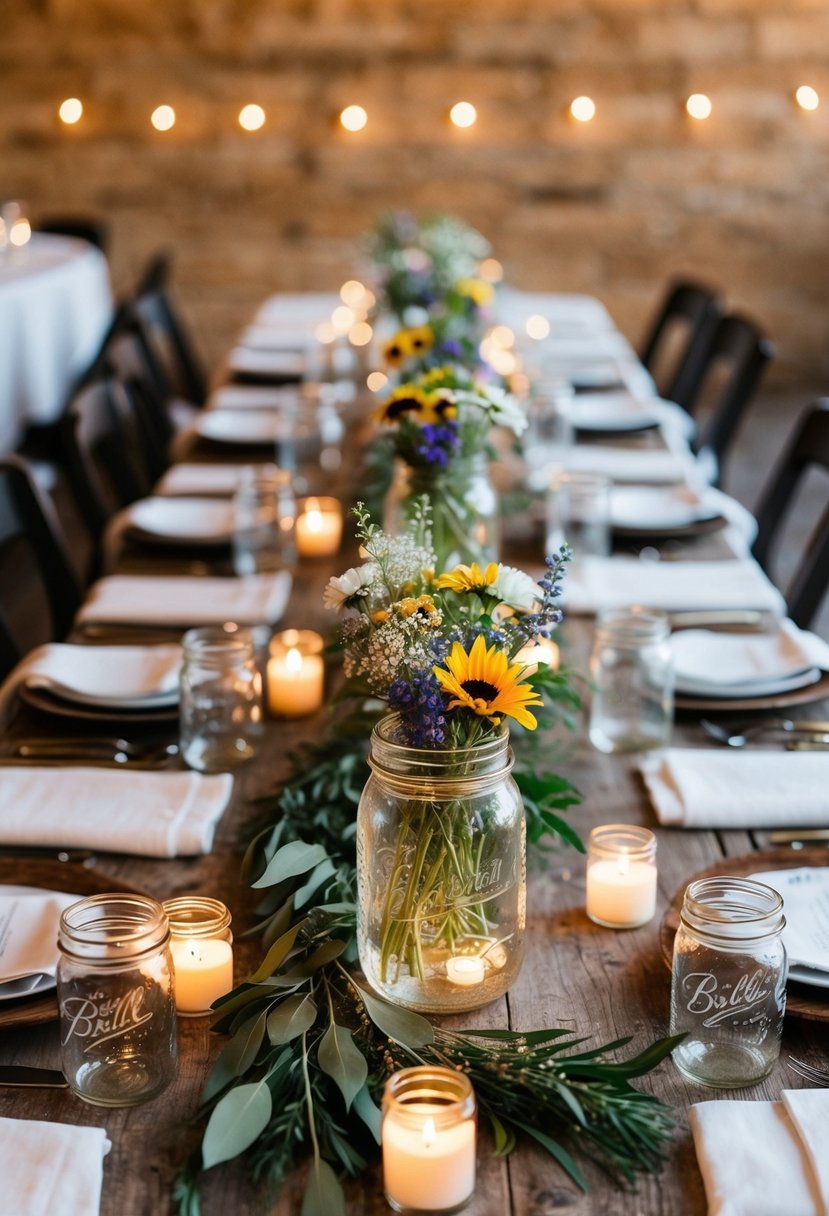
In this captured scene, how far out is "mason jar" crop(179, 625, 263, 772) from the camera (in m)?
1.75

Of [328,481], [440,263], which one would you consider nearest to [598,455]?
[328,481]

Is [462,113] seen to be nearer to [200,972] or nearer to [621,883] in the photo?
[621,883]

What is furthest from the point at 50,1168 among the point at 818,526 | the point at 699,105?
the point at 699,105

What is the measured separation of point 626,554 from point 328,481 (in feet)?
2.28

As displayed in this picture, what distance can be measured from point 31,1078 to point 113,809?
1.55 ft

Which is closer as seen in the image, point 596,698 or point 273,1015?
point 273,1015

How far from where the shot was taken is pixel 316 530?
8.56 ft

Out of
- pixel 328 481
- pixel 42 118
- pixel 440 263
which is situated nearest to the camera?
pixel 328 481

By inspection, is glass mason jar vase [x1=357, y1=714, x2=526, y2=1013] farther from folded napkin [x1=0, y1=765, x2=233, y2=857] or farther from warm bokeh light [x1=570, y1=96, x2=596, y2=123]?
warm bokeh light [x1=570, y1=96, x2=596, y2=123]

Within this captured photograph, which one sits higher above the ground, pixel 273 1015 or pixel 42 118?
pixel 273 1015

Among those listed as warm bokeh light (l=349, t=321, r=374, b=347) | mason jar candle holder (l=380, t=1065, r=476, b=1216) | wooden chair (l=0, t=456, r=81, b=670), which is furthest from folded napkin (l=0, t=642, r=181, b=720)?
warm bokeh light (l=349, t=321, r=374, b=347)

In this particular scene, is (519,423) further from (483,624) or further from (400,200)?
(400,200)

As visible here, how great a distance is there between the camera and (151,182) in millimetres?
7652

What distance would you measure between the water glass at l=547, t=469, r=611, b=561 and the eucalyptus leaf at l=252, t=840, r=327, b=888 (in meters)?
1.26
